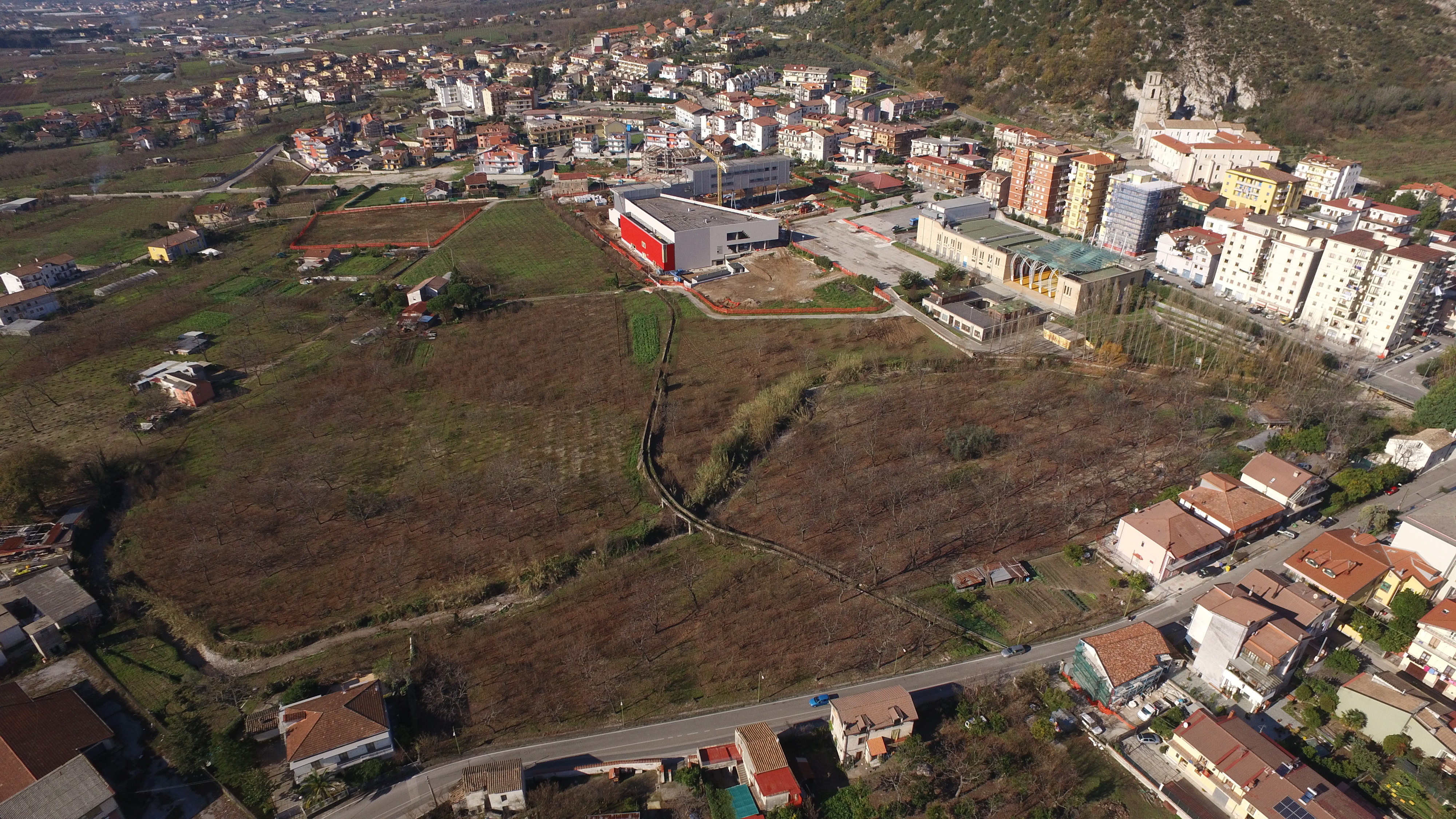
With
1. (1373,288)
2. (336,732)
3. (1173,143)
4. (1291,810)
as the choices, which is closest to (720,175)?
(1173,143)

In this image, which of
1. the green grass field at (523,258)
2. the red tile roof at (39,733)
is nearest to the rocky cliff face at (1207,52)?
the green grass field at (523,258)

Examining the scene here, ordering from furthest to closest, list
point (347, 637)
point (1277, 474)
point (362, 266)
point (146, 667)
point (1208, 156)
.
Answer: point (1208, 156) < point (362, 266) < point (1277, 474) < point (347, 637) < point (146, 667)

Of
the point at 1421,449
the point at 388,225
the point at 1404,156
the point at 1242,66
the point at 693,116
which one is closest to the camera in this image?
the point at 1421,449

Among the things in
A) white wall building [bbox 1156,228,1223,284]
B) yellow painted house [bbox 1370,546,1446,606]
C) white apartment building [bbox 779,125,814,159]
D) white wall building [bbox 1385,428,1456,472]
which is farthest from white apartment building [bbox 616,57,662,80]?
yellow painted house [bbox 1370,546,1446,606]

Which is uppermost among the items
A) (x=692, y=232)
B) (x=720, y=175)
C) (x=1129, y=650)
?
(x=720, y=175)

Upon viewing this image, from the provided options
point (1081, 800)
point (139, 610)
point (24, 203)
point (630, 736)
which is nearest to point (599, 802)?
point (630, 736)

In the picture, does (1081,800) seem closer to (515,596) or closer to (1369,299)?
(515,596)

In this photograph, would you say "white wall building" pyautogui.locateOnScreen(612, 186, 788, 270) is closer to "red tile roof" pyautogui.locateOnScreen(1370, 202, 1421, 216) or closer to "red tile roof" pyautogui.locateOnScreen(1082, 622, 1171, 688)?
"red tile roof" pyautogui.locateOnScreen(1082, 622, 1171, 688)

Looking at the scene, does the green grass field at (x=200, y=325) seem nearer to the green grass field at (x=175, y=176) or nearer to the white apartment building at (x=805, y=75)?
the green grass field at (x=175, y=176)

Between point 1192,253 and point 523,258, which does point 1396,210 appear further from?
point 523,258
